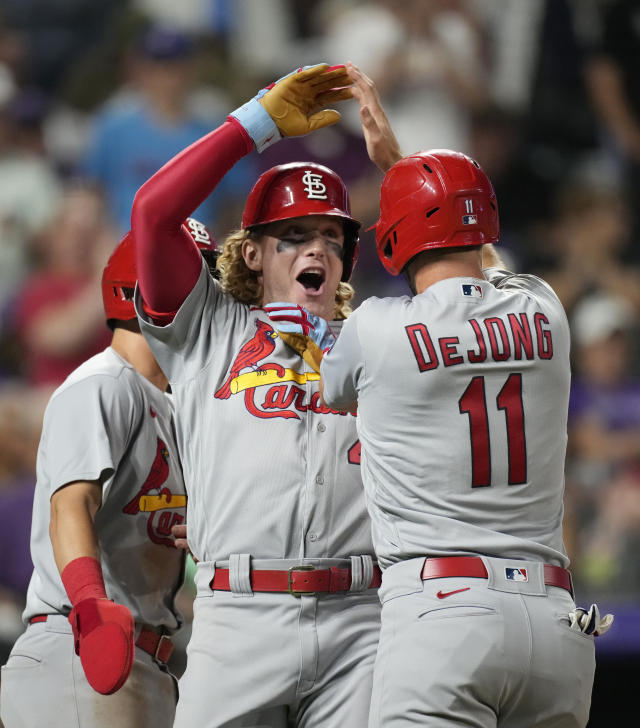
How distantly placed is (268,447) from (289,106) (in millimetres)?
1049

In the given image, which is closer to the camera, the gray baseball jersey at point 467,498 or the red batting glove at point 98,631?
the gray baseball jersey at point 467,498

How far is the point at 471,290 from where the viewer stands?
2729 millimetres

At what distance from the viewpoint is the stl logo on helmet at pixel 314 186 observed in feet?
10.9

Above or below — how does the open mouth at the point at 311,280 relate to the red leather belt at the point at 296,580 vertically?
above

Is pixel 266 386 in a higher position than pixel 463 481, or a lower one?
higher

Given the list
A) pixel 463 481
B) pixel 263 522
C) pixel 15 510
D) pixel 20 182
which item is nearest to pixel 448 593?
pixel 463 481

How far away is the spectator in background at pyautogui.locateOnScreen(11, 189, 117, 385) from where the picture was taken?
7723 millimetres

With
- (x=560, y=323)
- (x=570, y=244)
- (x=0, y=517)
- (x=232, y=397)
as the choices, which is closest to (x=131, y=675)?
(x=232, y=397)

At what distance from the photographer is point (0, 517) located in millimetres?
6512

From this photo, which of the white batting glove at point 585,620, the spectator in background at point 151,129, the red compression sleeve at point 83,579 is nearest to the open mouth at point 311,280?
the red compression sleeve at point 83,579

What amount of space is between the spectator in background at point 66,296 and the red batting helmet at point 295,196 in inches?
179

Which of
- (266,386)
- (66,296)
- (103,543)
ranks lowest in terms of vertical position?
(103,543)

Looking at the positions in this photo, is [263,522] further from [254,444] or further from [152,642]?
[152,642]

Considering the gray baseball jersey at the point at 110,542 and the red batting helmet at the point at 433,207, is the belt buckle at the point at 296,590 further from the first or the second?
the red batting helmet at the point at 433,207
